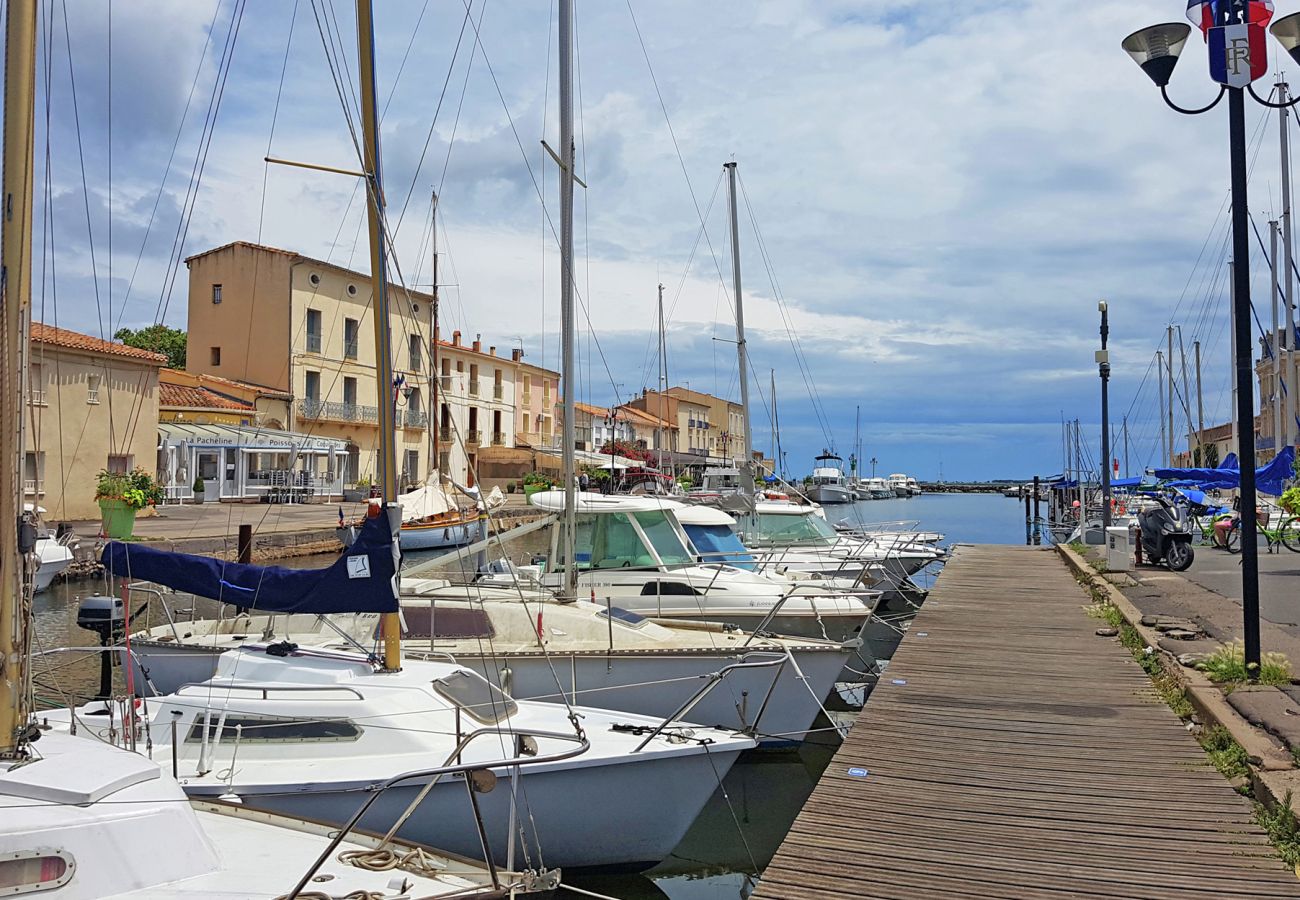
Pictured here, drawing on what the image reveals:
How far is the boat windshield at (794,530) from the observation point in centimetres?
2331

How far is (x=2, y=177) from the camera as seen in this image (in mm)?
5961

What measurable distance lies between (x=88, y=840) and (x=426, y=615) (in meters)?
6.48

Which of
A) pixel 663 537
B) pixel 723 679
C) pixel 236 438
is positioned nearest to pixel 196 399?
pixel 236 438

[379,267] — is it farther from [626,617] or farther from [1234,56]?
[1234,56]

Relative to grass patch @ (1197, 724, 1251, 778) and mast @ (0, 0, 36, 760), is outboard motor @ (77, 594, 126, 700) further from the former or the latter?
grass patch @ (1197, 724, 1251, 778)

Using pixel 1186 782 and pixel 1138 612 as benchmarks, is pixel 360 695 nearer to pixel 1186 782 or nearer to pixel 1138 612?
pixel 1186 782

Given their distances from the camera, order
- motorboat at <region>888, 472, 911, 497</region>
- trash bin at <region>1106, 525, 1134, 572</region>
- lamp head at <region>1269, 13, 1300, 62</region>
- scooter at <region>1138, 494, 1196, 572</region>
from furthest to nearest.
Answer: motorboat at <region>888, 472, 911, 497</region>, scooter at <region>1138, 494, 1196, 572</region>, trash bin at <region>1106, 525, 1134, 572</region>, lamp head at <region>1269, 13, 1300, 62</region>

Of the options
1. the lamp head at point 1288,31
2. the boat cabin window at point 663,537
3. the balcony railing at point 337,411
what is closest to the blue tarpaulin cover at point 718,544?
the boat cabin window at point 663,537

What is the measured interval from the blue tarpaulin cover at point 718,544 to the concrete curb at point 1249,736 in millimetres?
8371

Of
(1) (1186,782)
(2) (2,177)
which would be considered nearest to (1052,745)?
(1) (1186,782)

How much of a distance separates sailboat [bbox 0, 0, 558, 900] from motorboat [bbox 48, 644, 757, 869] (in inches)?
43.4

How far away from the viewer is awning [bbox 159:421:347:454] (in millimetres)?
39094

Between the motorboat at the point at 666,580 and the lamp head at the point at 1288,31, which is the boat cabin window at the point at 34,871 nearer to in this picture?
the motorboat at the point at 666,580

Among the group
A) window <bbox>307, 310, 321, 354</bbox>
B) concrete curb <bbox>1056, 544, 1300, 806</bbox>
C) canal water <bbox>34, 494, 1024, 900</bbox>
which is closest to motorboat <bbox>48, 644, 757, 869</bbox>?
canal water <bbox>34, 494, 1024, 900</bbox>
